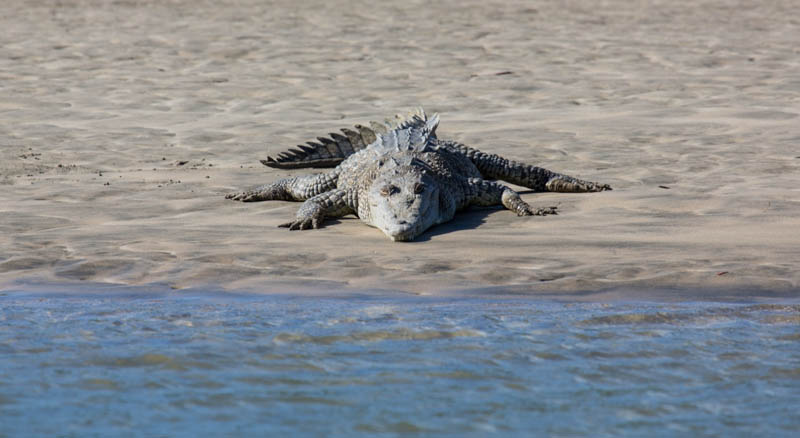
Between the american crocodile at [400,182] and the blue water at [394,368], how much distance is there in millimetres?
1719

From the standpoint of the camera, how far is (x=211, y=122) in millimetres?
11930

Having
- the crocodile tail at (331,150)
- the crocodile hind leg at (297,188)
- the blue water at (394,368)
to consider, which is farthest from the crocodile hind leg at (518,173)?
the blue water at (394,368)

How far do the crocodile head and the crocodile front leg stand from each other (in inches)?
10.4

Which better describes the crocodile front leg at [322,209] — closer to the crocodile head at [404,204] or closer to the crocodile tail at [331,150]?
the crocodile head at [404,204]

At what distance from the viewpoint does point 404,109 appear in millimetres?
12766

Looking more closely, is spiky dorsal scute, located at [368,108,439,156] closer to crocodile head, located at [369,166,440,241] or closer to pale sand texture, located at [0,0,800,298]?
crocodile head, located at [369,166,440,241]

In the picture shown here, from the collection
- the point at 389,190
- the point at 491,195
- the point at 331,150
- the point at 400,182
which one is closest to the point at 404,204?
the point at 389,190

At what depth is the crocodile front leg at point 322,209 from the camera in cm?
745

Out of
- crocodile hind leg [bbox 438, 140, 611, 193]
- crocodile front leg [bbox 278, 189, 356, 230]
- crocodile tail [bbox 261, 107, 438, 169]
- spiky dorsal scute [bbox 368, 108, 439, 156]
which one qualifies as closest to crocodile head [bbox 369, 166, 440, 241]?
crocodile front leg [bbox 278, 189, 356, 230]

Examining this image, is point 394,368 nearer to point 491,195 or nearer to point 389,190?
point 389,190

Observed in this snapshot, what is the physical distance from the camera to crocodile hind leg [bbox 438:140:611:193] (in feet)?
27.7

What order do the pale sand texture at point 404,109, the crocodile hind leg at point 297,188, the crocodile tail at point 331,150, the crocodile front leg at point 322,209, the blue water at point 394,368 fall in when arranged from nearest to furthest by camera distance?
the blue water at point 394,368
the pale sand texture at point 404,109
the crocodile front leg at point 322,209
the crocodile hind leg at point 297,188
the crocodile tail at point 331,150

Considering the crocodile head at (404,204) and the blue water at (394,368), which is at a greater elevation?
the crocodile head at (404,204)

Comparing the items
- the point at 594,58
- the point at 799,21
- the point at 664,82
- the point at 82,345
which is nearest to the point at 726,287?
the point at 82,345
